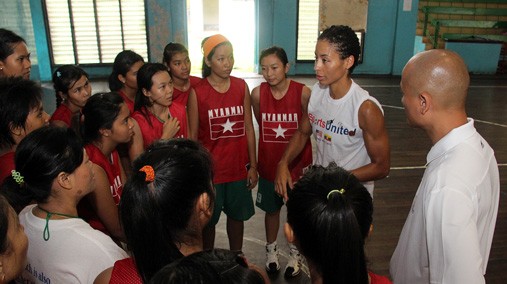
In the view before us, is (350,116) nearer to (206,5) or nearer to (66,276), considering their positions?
(66,276)

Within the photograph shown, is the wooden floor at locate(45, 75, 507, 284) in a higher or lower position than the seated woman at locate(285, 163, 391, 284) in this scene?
lower

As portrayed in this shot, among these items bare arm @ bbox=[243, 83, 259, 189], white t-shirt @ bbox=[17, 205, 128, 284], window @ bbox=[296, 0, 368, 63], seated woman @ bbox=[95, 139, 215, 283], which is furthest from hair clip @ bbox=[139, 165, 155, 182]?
window @ bbox=[296, 0, 368, 63]

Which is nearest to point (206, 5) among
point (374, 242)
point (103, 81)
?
point (103, 81)

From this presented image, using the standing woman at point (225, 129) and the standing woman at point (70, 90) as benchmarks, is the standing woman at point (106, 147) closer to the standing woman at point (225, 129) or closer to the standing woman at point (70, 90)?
the standing woman at point (225, 129)

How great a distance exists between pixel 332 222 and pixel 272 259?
197 cm

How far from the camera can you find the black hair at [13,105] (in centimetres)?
200

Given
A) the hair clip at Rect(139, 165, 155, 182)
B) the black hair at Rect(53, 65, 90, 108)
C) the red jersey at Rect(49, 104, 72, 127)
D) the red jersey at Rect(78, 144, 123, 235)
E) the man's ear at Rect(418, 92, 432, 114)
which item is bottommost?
the red jersey at Rect(78, 144, 123, 235)

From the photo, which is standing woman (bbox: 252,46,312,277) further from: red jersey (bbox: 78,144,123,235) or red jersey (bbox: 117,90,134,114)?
A: red jersey (bbox: 78,144,123,235)

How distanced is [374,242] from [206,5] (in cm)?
1257

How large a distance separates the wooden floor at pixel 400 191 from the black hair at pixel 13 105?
6.07ft

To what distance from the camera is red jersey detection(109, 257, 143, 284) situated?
124cm

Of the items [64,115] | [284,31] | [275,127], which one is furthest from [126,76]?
[284,31]

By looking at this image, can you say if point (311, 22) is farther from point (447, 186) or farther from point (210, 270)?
point (210, 270)

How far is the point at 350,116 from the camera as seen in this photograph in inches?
91.0
